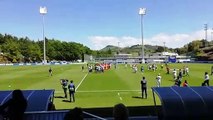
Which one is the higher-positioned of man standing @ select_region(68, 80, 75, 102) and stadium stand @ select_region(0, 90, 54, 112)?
stadium stand @ select_region(0, 90, 54, 112)

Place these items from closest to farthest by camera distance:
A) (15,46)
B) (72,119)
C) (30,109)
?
(72,119), (30,109), (15,46)

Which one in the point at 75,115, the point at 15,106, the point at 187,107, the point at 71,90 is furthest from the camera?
the point at 71,90

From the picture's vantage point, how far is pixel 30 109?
18.4 meters

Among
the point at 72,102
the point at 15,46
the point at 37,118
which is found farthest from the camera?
the point at 15,46

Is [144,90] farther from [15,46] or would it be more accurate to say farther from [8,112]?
[15,46]

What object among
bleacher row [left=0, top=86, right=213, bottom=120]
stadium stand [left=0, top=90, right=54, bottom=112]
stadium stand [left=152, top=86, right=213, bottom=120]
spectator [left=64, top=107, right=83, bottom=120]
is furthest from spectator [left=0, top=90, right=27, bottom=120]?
stadium stand [left=152, top=86, right=213, bottom=120]

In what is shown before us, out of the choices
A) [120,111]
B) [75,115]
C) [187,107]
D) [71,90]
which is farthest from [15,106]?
[71,90]

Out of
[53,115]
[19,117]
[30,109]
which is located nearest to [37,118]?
[53,115]

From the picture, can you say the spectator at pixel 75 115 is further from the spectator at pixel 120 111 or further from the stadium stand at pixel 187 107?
the stadium stand at pixel 187 107

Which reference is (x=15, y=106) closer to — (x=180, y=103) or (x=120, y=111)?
(x=120, y=111)

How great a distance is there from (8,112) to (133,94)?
24.3 metres

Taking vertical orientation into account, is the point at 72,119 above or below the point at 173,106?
above

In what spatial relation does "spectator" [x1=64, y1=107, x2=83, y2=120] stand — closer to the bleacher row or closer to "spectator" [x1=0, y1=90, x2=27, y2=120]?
"spectator" [x1=0, y1=90, x2=27, y2=120]

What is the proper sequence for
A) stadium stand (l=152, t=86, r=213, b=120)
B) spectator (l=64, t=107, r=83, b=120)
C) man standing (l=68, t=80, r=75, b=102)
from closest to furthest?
spectator (l=64, t=107, r=83, b=120) < stadium stand (l=152, t=86, r=213, b=120) < man standing (l=68, t=80, r=75, b=102)
